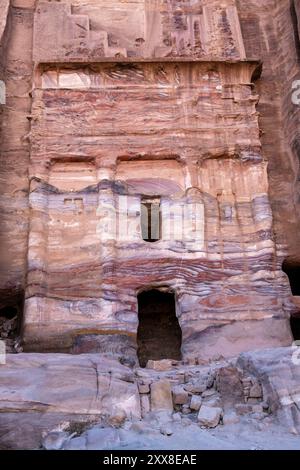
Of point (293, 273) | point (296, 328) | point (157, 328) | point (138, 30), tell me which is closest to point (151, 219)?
point (157, 328)

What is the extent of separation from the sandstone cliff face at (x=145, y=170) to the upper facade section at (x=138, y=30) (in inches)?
1.8

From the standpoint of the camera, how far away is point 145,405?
7.38m

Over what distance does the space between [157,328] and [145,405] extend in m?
5.13

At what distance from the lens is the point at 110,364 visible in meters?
8.11

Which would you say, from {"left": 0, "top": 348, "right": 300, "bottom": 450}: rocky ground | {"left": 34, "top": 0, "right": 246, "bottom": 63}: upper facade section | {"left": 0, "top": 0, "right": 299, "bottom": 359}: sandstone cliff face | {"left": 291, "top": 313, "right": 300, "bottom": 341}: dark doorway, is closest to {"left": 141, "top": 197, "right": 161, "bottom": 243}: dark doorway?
{"left": 0, "top": 0, "right": 299, "bottom": 359}: sandstone cliff face

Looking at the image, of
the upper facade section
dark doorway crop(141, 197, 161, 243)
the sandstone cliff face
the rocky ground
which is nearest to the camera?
the rocky ground

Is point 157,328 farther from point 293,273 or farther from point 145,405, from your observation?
point 145,405

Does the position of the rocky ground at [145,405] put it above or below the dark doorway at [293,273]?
below

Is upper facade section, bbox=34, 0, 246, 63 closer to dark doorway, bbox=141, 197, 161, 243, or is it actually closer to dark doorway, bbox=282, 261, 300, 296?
dark doorway, bbox=141, 197, 161, 243

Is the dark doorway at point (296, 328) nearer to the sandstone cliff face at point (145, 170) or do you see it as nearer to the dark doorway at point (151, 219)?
the sandstone cliff face at point (145, 170)

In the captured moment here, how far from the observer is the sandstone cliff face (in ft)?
37.4

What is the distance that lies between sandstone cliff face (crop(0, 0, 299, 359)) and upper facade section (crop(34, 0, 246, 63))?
0.15ft

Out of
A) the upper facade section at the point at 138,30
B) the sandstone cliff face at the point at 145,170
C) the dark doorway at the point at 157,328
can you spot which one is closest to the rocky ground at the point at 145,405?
the sandstone cliff face at the point at 145,170

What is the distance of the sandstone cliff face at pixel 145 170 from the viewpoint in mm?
11391
